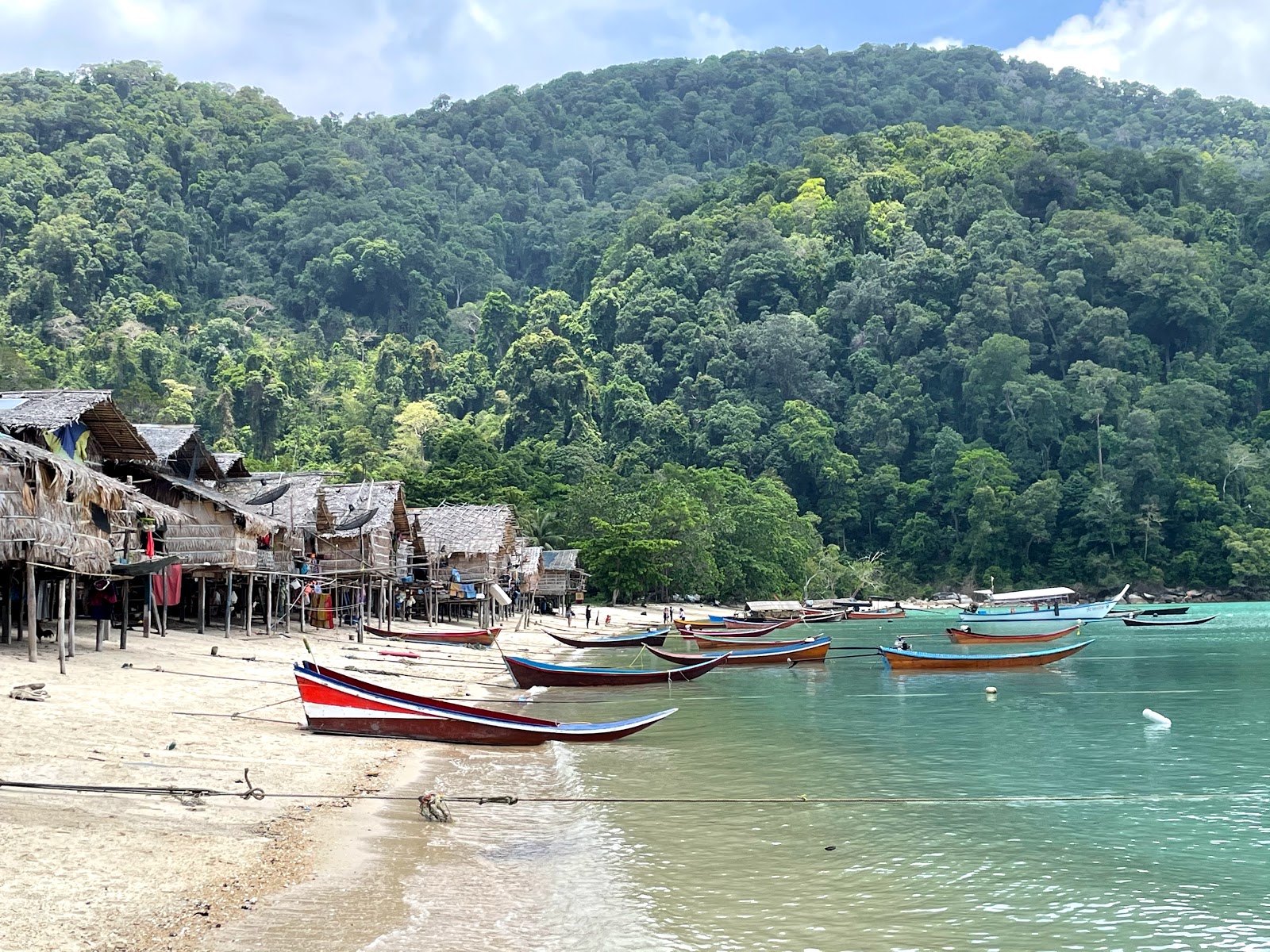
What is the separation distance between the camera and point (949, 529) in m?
88.6

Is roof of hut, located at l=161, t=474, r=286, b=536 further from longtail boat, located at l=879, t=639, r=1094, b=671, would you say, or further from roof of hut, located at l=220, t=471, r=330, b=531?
longtail boat, located at l=879, t=639, r=1094, b=671

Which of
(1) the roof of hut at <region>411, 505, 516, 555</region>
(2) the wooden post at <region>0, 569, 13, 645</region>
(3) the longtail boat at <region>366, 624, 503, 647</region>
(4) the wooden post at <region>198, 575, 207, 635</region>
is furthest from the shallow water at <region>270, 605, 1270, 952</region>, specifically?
(1) the roof of hut at <region>411, 505, 516, 555</region>

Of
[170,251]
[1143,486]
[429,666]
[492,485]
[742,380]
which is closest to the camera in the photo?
A: [429,666]

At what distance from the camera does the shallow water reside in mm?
9797

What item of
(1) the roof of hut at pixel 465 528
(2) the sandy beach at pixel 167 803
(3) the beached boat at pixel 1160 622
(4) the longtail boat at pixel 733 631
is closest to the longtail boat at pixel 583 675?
(2) the sandy beach at pixel 167 803

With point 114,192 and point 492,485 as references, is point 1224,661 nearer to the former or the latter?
point 492,485

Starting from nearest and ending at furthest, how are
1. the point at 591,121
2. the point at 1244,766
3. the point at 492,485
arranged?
the point at 1244,766 → the point at 492,485 → the point at 591,121

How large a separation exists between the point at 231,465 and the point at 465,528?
41.9 ft

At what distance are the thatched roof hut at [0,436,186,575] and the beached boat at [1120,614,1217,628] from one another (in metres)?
51.5

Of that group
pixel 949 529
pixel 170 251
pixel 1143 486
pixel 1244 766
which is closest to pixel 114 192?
pixel 170 251

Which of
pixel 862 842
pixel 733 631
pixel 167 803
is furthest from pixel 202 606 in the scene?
pixel 733 631

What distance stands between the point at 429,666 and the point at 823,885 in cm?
1940

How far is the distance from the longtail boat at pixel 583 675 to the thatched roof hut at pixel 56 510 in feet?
28.9

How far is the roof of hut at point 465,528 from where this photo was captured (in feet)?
Result: 145
